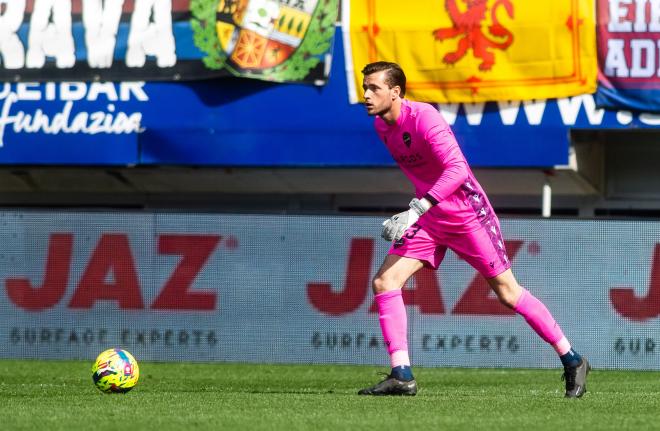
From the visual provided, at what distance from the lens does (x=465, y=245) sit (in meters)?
8.28

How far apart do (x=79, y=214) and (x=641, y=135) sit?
8036 millimetres

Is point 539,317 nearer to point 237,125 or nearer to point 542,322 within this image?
point 542,322

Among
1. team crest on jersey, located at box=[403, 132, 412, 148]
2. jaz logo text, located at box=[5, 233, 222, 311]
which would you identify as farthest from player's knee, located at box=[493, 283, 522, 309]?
jaz logo text, located at box=[5, 233, 222, 311]

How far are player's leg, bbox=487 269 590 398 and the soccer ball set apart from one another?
2416 mm

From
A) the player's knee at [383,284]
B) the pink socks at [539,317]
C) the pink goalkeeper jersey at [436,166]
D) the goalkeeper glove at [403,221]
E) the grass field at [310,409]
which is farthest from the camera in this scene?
the player's knee at [383,284]

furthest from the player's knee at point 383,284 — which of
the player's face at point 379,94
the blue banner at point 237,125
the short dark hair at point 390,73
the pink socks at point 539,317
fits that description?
the blue banner at point 237,125

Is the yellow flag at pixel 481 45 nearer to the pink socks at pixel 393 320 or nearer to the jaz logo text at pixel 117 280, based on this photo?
the jaz logo text at pixel 117 280

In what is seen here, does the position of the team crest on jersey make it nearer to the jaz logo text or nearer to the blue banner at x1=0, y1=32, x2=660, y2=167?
the jaz logo text

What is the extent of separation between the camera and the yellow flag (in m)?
16.6

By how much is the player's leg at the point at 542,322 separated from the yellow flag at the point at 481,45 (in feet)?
28.9

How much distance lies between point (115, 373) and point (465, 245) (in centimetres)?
241

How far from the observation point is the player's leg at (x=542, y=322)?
26.8 feet

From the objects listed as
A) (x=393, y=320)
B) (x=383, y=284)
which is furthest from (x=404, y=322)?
(x=383, y=284)

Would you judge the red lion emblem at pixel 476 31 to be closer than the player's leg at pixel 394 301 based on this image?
No
